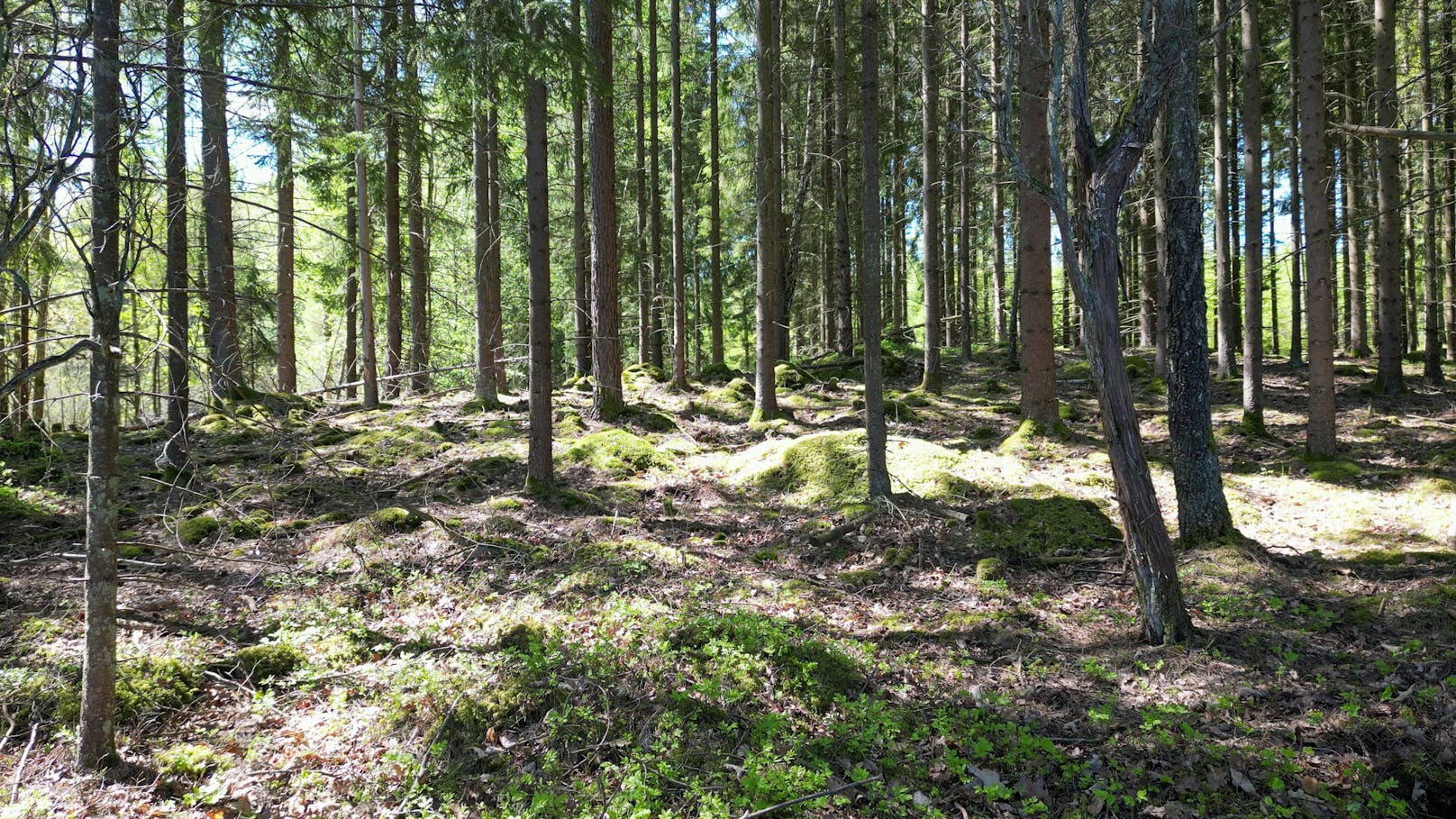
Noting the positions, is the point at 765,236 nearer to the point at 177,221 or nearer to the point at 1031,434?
the point at 1031,434

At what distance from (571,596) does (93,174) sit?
3.97m

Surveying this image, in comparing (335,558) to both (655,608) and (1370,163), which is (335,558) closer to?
(655,608)

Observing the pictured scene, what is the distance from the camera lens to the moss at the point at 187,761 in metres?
3.70

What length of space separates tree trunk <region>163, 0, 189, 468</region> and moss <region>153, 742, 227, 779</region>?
1.59 meters

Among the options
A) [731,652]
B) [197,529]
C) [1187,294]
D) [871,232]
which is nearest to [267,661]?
[731,652]

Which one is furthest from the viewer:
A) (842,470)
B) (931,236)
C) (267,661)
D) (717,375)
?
(717,375)

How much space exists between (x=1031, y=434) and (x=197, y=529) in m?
10.2

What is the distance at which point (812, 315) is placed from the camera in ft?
97.8

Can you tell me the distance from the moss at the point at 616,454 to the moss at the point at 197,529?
4.20 m

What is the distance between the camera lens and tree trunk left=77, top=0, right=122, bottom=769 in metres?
3.16

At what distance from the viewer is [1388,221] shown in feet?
41.3

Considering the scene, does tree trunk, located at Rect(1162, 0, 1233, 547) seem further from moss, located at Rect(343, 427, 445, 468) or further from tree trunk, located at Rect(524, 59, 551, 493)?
moss, located at Rect(343, 427, 445, 468)

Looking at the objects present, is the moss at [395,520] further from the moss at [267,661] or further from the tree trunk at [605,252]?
→ the tree trunk at [605,252]

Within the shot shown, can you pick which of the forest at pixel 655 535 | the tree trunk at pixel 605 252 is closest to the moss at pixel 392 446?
the forest at pixel 655 535
